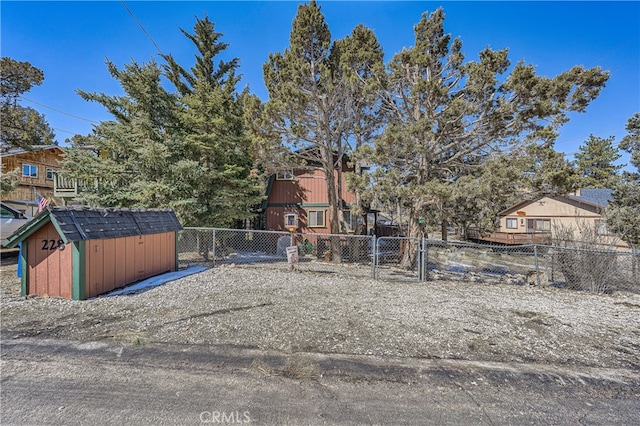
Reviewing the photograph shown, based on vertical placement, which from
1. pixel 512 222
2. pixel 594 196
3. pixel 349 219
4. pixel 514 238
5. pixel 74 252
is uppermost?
pixel 594 196

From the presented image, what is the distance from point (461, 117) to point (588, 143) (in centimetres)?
4234

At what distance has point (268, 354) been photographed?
3.20 meters

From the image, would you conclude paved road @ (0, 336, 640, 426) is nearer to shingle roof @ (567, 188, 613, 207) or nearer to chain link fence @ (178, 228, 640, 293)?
chain link fence @ (178, 228, 640, 293)

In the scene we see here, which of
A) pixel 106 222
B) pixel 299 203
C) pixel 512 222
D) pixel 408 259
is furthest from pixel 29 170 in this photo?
pixel 512 222

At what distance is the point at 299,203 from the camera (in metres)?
15.1

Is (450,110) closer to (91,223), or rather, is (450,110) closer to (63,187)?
(91,223)

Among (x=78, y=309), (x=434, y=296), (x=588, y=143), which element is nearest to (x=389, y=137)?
(x=434, y=296)

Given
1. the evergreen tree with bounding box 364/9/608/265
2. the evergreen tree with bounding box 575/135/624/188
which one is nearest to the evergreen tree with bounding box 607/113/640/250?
the evergreen tree with bounding box 364/9/608/265

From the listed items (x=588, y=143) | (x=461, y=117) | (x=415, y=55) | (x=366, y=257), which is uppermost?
(x=588, y=143)

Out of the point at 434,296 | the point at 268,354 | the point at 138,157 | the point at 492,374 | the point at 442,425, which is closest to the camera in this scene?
the point at 442,425

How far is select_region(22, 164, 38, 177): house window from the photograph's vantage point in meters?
19.8

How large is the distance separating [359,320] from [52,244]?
587 cm

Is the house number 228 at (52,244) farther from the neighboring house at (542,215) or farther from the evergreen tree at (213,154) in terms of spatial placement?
the neighboring house at (542,215)

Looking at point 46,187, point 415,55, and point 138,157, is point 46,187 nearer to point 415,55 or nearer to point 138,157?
point 138,157
